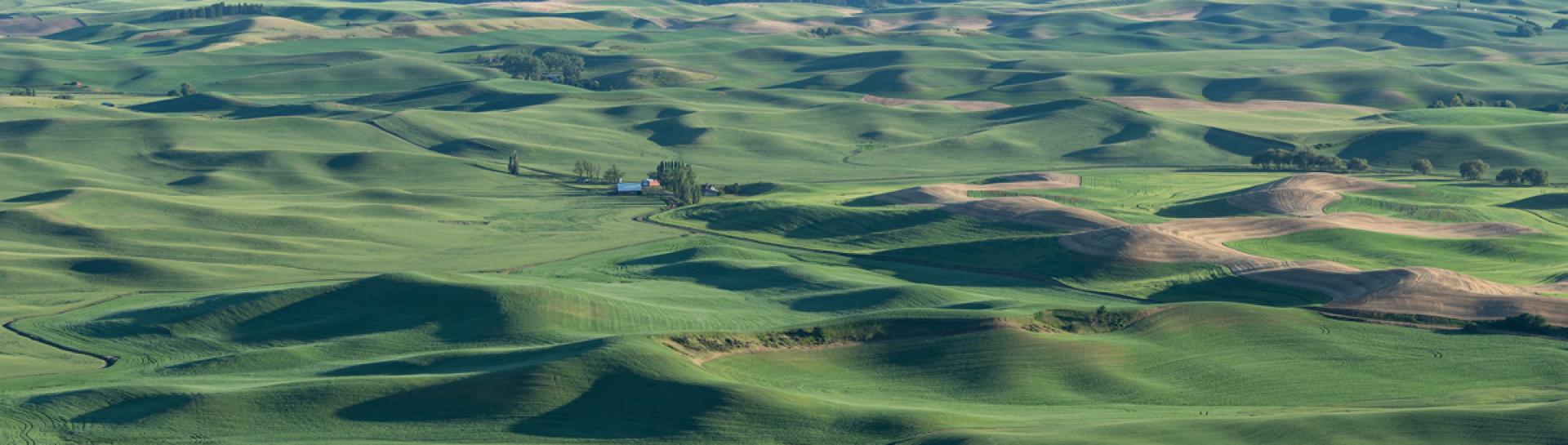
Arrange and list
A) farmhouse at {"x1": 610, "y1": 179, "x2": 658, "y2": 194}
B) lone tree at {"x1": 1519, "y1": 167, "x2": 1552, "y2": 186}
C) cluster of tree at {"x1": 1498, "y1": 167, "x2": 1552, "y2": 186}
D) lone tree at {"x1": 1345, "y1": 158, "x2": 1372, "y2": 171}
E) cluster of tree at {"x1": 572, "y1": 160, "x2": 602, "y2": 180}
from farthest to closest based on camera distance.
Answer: lone tree at {"x1": 1345, "y1": 158, "x2": 1372, "y2": 171} < cluster of tree at {"x1": 572, "y1": 160, "x2": 602, "y2": 180} < lone tree at {"x1": 1519, "y1": 167, "x2": 1552, "y2": 186} < cluster of tree at {"x1": 1498, "y1": 167, "x2": 1552, "y2": 186} < farmhouse at {"x1": 610, "y1": 179, "x2": 658, "y2": 194}

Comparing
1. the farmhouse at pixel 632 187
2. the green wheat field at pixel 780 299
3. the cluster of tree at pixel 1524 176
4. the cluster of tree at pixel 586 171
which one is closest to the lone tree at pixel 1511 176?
the cluster of tree at pixel 1524 176

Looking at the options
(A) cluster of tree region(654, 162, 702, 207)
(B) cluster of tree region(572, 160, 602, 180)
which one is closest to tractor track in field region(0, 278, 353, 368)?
(A) cluster of tree region(654, 162, 702, 207)

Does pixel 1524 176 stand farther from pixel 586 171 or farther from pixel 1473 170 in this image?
pixel 586 171

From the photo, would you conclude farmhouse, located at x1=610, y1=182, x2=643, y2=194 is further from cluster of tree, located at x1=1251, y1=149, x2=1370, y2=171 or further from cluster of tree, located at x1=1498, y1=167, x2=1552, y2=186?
cluster of tree, located at x1=1498, y1=167, x2=1552, y2=186

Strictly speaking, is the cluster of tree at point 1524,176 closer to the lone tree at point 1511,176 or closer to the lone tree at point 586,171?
the lone tree at point 1511,176

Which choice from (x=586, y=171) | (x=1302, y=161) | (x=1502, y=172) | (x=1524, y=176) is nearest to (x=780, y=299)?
(x=586, y=171)

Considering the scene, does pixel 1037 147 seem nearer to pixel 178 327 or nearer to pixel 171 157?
pixel 171 157
